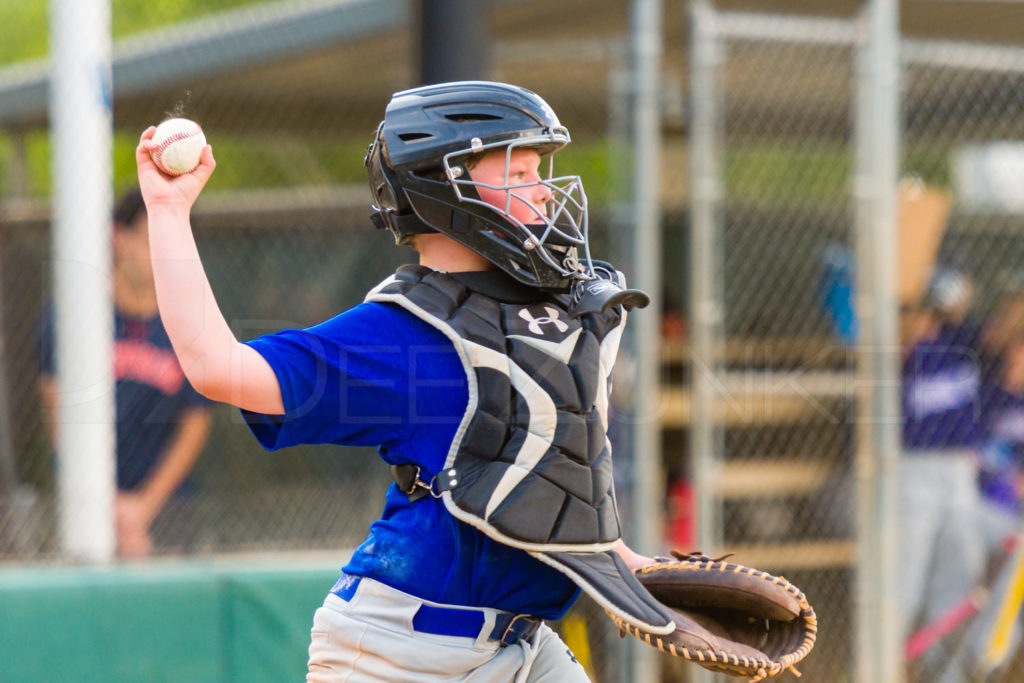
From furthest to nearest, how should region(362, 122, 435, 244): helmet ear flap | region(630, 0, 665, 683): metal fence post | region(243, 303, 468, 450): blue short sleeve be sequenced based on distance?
1. region(630, 0, 665, 683): metal fence post
2. region(362, 122, 435, 244): helmet ear flap
3. region(243, 303, 468, 450): blue short sleeve

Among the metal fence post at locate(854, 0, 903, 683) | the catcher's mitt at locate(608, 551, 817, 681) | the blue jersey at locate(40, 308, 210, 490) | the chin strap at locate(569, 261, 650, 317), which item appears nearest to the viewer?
the chin strap at locate(569, 261, 650, 317)

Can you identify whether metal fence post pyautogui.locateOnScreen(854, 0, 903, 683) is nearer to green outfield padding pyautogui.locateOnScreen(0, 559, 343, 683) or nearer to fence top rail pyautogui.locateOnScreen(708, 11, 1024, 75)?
fence top rail pyautogui.locateOnScreen(708, 11, 1024, 75)

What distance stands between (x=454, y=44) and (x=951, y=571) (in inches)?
148

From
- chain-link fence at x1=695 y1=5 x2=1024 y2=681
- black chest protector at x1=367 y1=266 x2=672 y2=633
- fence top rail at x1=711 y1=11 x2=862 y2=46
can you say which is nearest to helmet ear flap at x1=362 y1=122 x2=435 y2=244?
black chest protector at x1=367 y1=266 x2=672 y2=633

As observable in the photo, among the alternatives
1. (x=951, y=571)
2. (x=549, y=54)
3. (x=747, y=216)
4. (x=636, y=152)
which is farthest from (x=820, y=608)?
(x=549, y=54)

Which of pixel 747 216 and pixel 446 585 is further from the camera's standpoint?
pixel 747 216

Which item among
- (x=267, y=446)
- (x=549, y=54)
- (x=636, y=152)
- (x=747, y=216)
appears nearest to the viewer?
(x=267, y=446)

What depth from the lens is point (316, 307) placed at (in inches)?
304

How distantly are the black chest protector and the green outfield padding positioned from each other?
7.53ft

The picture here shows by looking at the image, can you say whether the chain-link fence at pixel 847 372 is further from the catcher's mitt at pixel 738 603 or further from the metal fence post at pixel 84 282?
the metal fence post at pixel 84 282

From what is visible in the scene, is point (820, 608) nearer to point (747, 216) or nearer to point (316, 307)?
point (747, 216)

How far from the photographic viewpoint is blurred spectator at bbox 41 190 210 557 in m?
5.39

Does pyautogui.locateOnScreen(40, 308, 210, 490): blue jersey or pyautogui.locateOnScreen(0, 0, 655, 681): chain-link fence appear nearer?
pyautogui.locateOnScreen(40, 308, 210, 490): blue jersey

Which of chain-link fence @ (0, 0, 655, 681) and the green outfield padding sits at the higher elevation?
chain-link fence @ (0, 0, 655, 681)
